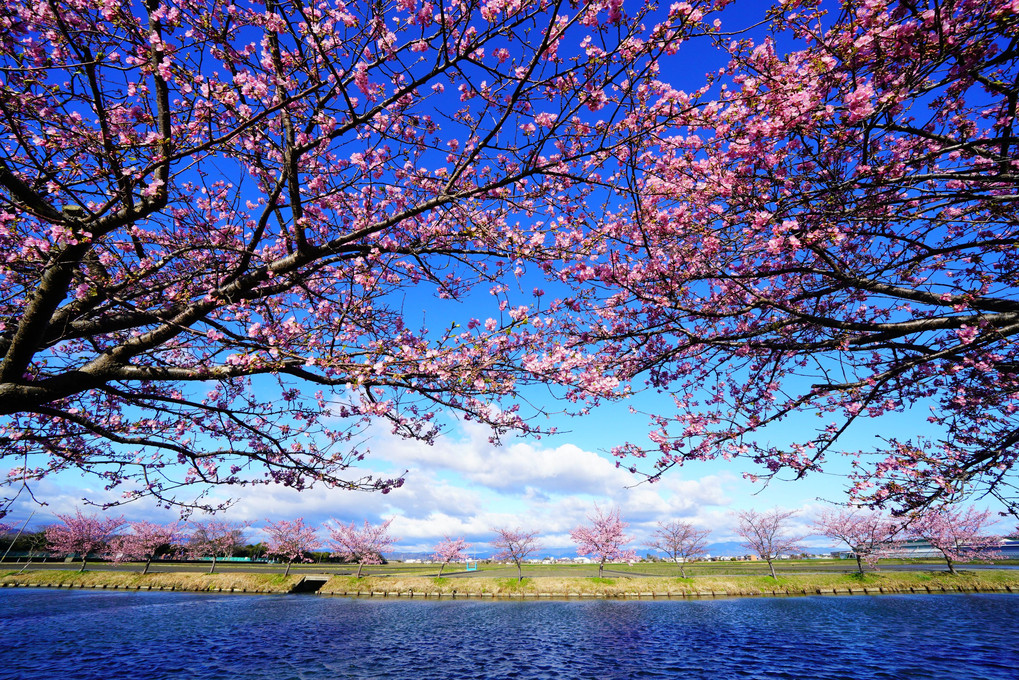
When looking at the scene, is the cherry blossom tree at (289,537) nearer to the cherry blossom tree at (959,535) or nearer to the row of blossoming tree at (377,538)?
the row of blossoming tree at (377,538)

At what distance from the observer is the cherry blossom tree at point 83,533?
1989 inches

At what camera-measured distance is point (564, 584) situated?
127 ft

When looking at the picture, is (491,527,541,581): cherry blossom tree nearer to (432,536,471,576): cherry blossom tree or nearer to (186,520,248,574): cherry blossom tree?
(432,536,471,576): cherry blossom tree

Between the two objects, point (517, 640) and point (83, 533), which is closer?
point (517, 640)

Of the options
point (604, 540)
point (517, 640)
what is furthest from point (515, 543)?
point (517, 640)

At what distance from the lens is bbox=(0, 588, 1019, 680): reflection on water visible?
609 inches

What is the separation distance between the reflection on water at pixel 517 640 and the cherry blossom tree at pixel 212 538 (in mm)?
24026

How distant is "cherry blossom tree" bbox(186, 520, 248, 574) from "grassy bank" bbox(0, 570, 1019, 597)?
1155 cm

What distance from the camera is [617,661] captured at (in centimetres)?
1686

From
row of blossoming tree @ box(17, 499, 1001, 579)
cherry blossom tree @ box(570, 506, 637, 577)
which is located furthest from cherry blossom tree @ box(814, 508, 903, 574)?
cherry blossom tree @ box(570, 506, 637, 577)

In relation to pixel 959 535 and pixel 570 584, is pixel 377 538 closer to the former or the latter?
pixel 570 584

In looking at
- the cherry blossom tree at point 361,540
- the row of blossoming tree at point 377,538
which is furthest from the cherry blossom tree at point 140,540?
the cherry blossom tree at point 361,540

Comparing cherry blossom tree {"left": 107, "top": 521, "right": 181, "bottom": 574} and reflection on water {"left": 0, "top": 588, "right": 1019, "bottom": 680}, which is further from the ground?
cherry blossom tree {"left": 107, "top": 521, "right": 181, "bottom": 574}

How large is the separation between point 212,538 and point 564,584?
45737 millimetres
